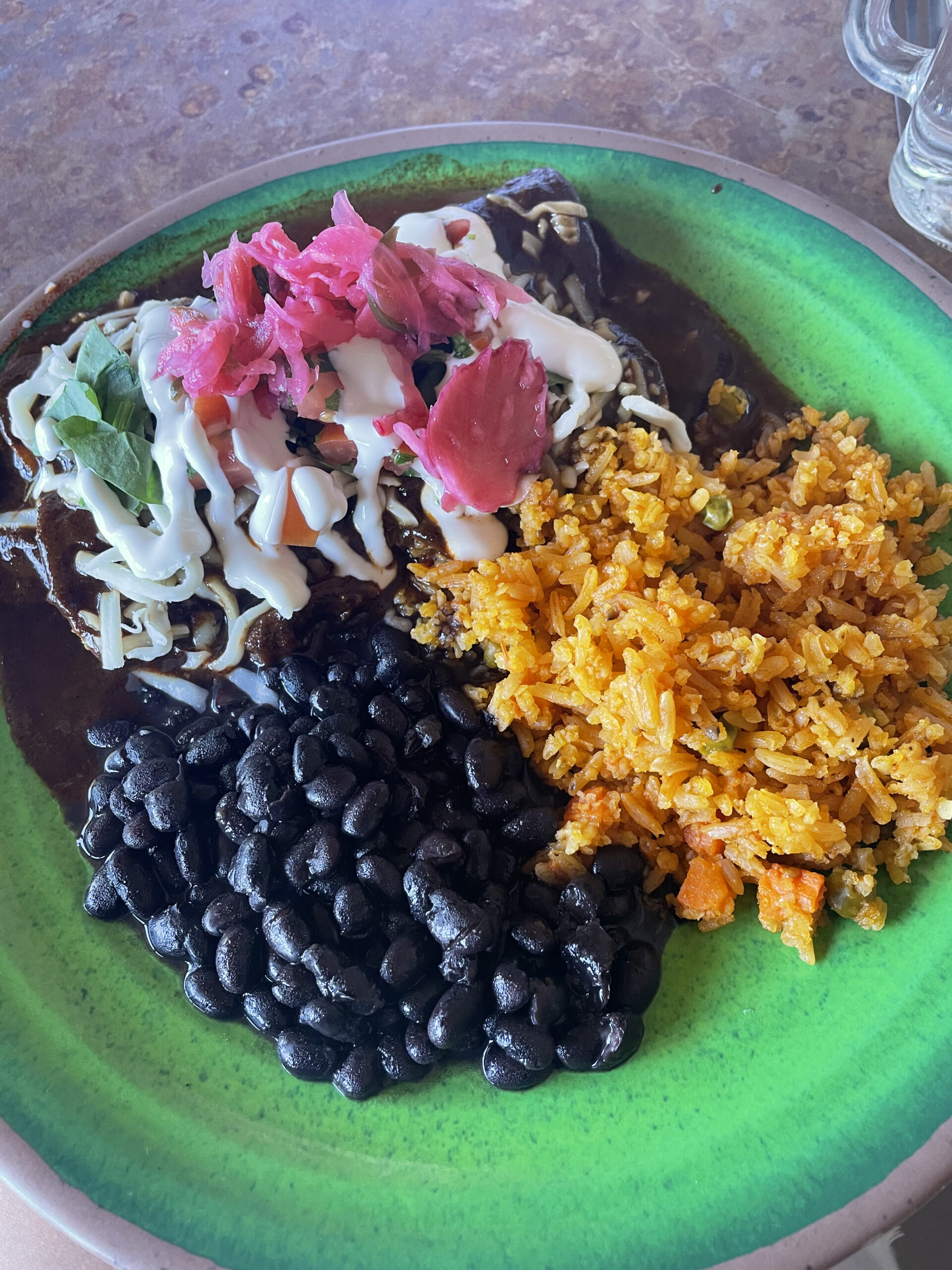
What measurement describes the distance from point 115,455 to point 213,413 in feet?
0.78

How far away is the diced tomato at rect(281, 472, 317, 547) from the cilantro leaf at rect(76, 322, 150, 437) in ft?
1.24

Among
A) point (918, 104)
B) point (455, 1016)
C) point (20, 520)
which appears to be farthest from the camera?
point (918, 104)

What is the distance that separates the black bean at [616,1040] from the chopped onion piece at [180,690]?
3.88 feet

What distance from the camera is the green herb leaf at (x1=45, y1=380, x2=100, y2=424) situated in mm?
1931

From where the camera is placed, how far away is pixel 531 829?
1808 millimetres

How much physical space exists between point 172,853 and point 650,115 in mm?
2954

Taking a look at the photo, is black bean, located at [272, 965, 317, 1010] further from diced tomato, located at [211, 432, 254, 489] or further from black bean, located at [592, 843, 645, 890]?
diced tomato, located at [211, 432, 254, 489]

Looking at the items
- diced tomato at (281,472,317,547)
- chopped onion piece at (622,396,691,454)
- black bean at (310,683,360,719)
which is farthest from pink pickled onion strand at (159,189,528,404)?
black bean at (310,683,360,719)

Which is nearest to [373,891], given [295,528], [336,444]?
[295,528]

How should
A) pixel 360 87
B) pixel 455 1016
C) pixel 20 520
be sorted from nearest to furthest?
pixel 455 1016 → pixel 20 520 → pixel 360 87

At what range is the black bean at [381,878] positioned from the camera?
167cm

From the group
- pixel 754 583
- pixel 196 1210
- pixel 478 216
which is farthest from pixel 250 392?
pixel 196 1210

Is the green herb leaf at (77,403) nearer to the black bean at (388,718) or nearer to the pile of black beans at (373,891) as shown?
the pile of black beans at (373,891)

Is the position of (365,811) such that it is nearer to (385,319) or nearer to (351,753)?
(351,753)
